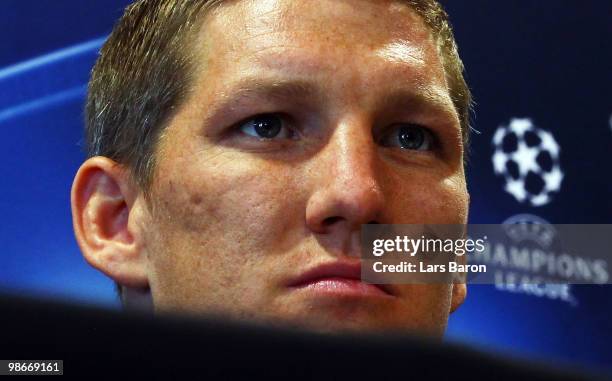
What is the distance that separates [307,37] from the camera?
45.7 inches

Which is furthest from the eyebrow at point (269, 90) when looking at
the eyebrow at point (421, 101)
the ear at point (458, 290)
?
the ear at point (458, 290)

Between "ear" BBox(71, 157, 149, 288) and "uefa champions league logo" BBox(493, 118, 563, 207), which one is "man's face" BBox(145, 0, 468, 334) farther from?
"uefa champions league logo" BBox(493, 118, 563, 207)

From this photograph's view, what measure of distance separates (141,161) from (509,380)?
1.03m

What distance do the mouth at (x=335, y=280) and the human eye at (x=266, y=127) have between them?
212mm

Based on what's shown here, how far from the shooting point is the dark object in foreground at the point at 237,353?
0.85 ft

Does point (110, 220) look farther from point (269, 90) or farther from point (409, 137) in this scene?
point (409, 137)

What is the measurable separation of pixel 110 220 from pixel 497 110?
1.01 meters

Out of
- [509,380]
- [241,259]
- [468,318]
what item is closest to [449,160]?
[241,259]

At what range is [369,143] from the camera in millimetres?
1088

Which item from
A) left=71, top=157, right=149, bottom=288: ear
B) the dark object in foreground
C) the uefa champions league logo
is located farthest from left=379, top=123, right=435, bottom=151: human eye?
the dark object in foreground

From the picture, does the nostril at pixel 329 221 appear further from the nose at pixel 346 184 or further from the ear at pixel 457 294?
the ear at pixel 457 294

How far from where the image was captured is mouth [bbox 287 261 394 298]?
1010 mm

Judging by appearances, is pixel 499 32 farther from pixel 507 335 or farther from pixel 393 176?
pixel 393 176

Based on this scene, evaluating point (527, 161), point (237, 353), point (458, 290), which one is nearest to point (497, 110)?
point (527, 161)
